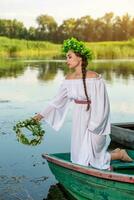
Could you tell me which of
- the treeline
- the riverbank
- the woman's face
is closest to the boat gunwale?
the woman's face

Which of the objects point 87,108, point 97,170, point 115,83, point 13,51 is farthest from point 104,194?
point 13,51

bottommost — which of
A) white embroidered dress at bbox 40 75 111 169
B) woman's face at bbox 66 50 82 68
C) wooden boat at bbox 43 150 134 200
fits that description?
wooden boat at bbox 43 150 134 200

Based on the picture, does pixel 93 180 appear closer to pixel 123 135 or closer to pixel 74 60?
pixel 74 60

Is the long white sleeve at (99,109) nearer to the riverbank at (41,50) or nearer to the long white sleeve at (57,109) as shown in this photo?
the long white sleeve at (57,109)

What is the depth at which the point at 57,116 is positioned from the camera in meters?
8.26

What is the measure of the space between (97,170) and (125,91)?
A: 56.4ft

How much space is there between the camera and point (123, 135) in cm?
1219

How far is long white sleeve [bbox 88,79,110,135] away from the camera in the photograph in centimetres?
→ 751

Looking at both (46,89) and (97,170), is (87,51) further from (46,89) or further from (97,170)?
(46,89)

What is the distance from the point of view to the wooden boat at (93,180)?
696 centimetres

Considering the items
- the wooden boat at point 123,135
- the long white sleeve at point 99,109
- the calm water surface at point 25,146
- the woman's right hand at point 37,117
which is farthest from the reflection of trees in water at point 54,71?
the long white sleeve at point 99,109

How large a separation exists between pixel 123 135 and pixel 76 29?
269 feet

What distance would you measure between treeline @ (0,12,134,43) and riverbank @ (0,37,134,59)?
74.8 feet

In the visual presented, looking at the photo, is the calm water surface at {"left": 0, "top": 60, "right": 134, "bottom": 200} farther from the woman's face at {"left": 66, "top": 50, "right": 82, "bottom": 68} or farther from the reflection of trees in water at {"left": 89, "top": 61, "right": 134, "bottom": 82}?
the reflection of trees in water at {"left": 89, "top": 61, "right": 134, "bottom": 82}
